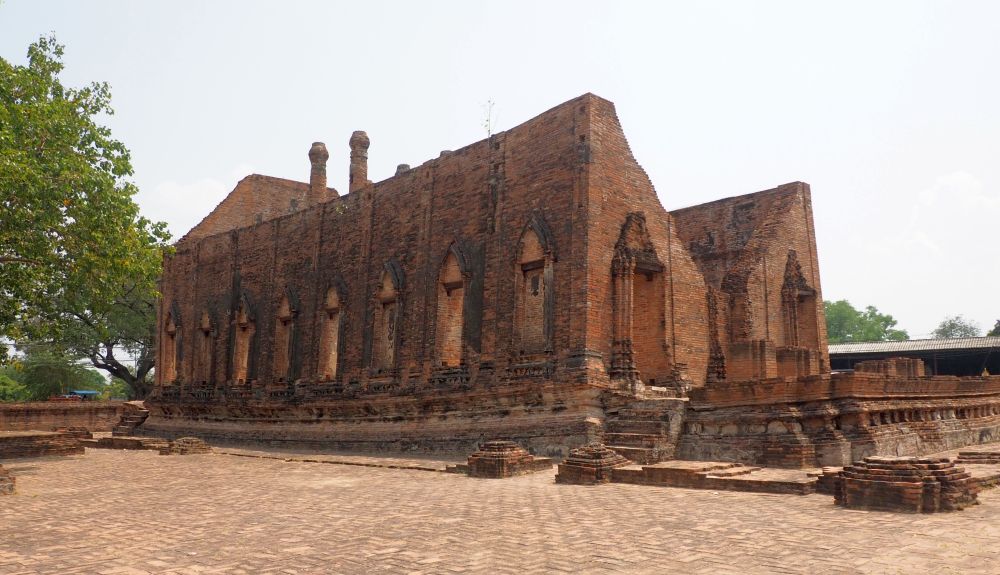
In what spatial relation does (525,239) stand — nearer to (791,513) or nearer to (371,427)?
(371,427)

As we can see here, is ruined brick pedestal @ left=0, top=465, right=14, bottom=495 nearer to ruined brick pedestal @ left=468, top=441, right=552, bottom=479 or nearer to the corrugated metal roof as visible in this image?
ruined brick pedestal @ left=468, top=441, right=552, bottom=479

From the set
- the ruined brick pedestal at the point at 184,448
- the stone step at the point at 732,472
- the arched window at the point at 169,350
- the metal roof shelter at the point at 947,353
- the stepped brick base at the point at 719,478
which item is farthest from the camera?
the metal roof shelter at the point at 947,353

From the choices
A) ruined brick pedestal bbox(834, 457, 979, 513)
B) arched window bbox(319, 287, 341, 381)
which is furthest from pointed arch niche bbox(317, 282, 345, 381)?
ruined brick pedestal bbox(834, 457, 979, 513)

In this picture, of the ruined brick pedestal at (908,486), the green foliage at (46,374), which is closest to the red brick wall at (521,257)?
the ruined brick pedestal at (908,486)

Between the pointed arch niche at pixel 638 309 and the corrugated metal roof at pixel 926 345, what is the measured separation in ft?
53.1

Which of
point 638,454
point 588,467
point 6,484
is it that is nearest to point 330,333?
point 6,484

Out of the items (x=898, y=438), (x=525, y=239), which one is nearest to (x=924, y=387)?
(x=898, y=438)

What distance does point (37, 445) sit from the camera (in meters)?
15.6

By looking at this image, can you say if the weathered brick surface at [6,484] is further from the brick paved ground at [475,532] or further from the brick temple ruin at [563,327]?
the brick temple ruin at [563,327]

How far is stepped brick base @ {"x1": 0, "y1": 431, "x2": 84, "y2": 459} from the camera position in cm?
1512

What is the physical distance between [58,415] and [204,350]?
8.52 m

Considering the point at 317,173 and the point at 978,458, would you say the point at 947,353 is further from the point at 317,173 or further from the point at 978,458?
the point at 317,173

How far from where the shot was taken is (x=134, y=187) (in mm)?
13750

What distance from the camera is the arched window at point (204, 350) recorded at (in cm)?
2327
